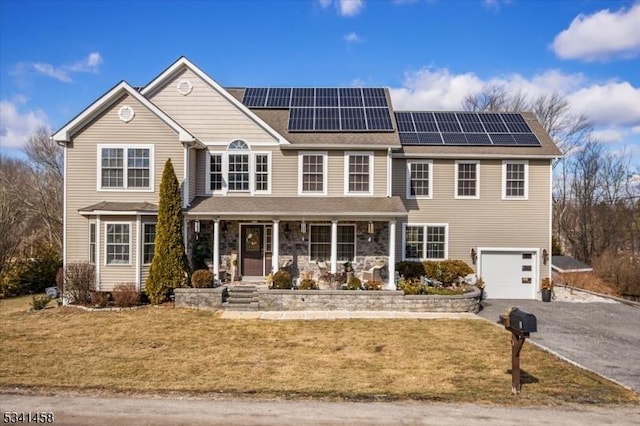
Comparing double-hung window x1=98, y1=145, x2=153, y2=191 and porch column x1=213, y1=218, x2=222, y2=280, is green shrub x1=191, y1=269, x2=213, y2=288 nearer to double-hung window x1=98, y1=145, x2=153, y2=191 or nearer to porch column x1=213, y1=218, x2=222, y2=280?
porch column x1=213, y1=218, x2=222, y2=280

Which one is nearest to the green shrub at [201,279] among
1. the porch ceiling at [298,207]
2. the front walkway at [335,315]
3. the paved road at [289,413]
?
the front walkway at [335,315]

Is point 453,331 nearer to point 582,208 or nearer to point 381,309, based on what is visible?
point 381,309

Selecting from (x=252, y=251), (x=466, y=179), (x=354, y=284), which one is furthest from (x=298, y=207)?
(x=466, y=179)

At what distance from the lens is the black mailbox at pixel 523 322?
298 inches

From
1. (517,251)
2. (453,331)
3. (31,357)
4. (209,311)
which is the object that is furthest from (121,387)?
(517,251)

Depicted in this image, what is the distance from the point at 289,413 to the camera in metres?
6.90

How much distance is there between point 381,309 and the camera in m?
15.6

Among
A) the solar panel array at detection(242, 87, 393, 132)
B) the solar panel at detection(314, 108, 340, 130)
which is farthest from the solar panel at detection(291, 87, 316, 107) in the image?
the solar panel at detection(314, 108, 340, 130)

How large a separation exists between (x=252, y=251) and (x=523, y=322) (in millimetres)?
12034

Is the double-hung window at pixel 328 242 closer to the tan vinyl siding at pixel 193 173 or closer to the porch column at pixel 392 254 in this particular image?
the porch column at pixel 392 254

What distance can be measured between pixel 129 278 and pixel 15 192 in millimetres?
18673

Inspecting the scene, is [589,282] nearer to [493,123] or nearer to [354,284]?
[493,123]

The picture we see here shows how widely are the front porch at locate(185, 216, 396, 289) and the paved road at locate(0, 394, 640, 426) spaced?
10443 millimetres

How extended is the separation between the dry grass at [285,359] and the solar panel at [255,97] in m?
10.0
